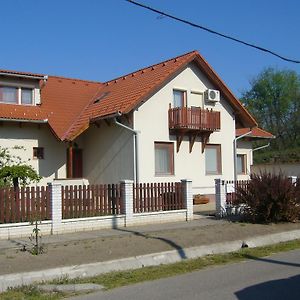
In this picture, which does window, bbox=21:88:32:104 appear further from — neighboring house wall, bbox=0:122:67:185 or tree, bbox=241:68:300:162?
tree, bbox=241:68:300:162

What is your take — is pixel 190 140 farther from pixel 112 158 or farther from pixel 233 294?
pixel 233 294

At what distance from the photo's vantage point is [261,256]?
11.8 meters

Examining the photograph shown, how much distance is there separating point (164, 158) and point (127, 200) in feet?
23.9

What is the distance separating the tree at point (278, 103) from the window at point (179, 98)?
3988 cm

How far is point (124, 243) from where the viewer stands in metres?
12.4

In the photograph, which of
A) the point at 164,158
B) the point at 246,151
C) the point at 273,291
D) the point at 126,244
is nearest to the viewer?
the point at 273,291

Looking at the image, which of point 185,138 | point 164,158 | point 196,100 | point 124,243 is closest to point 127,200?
point 124,243

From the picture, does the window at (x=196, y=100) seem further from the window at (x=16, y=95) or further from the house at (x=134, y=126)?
the window at (x=16, y=95)

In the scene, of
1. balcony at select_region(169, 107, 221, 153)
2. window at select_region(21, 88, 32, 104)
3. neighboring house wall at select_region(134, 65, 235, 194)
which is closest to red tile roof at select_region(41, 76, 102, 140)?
window at select_region(21, 88, 32, 104)

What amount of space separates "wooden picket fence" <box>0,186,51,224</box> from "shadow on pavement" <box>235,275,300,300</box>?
7.22 m

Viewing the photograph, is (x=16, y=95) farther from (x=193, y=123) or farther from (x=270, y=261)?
(x=270, y=261)

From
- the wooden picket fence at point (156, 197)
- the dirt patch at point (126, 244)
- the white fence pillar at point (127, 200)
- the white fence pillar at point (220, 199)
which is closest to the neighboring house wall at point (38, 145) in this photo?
the wooden picket fence at point (156, 197)

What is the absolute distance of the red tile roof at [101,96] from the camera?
22172mm

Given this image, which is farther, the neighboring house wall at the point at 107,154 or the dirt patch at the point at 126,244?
the neighboring house wall at the point at 107,154
